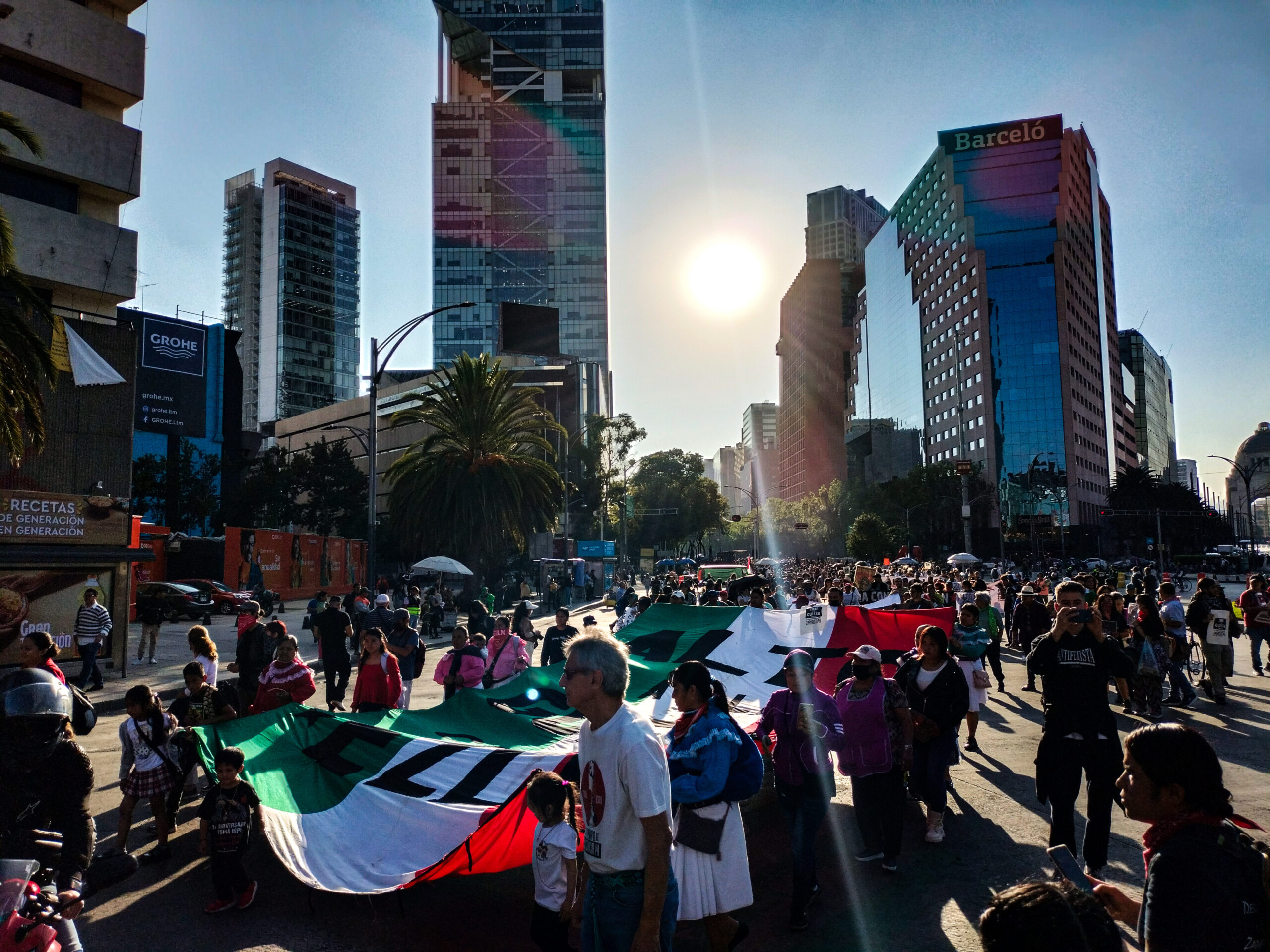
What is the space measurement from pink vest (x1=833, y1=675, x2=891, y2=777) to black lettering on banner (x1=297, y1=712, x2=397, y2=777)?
12.4ft

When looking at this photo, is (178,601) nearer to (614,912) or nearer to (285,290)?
(614,912)

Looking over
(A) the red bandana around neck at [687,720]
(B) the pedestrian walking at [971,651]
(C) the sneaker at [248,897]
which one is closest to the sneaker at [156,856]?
(C) the sneaker at [248,897]

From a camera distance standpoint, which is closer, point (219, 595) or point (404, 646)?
point (404, 646)

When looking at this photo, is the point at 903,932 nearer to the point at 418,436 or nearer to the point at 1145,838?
the point at 1145,838

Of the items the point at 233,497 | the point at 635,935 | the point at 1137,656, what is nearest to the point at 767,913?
the point at 635,935

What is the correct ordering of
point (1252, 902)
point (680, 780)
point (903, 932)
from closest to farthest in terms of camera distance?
point (1252, 902), point (680, 780), point (903, 932)

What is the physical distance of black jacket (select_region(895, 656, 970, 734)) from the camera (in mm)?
6680

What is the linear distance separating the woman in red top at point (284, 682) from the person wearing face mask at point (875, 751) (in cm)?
530

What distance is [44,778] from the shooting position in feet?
13.9

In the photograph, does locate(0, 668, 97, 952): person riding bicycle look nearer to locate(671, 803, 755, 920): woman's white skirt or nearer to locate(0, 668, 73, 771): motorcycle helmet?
locate(0, 668, 73, 771): motorcycle helmet

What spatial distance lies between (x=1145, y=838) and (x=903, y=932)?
327 cm

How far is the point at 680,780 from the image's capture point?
4.09 meters

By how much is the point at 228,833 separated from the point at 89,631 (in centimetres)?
1159

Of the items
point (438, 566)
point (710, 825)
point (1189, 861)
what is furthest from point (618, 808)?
point (438, 566)
